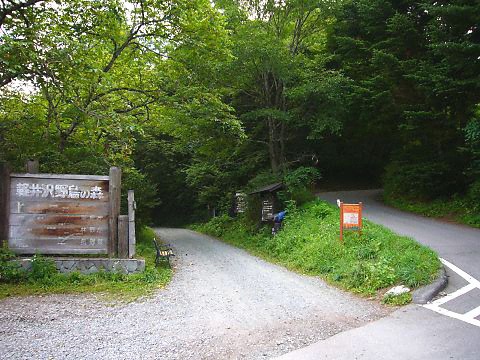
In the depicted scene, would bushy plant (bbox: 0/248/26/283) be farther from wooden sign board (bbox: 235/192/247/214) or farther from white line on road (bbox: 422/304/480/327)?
wooden sign board (bbox: 235/192/247/214)

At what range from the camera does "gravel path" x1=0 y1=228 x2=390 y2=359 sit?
473 cm

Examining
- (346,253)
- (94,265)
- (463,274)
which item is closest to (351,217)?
(346,253)

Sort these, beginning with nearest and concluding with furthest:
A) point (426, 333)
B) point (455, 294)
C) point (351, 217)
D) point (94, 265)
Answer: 1. point (426, 333)
2. point (455, 294)
3. point (94, 265)
4. point (351, 217)

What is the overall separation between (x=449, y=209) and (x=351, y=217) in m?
8.23

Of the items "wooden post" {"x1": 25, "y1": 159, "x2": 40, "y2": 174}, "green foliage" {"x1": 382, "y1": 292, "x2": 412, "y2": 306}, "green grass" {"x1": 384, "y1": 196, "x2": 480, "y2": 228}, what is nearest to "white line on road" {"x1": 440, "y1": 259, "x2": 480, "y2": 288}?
"green foliage" {"x1": 382, "y1": 292, "x2": 412, "y2": 306}

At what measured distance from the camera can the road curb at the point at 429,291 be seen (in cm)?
635

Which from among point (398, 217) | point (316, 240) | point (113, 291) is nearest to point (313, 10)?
point (398, 217)

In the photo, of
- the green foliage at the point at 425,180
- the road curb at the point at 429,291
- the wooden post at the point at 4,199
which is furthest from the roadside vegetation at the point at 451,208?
the wooden post at the point at 4,199

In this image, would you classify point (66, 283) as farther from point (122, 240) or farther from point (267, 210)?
point (267, 210)

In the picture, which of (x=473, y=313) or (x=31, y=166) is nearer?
(x=473, y=313)

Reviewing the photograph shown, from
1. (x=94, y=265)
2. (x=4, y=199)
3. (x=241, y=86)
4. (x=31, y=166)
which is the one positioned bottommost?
(x=94, y=265)

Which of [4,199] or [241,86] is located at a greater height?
[241,86]

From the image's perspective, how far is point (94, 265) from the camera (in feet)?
27.7

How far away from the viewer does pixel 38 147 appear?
10.9 m
